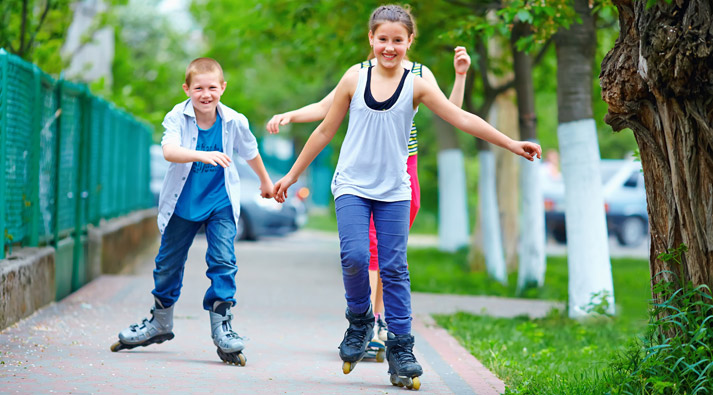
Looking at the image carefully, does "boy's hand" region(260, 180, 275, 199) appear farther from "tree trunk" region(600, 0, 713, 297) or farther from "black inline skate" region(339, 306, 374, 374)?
"tree trunk" region(600, 0, 713, 297)

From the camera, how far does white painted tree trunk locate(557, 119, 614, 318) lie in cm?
840

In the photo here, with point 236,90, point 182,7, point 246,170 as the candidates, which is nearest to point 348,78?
point 246,170

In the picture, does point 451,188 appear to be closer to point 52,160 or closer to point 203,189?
point 52,160

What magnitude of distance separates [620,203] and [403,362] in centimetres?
1867

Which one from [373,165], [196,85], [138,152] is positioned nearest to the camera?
[373,165]

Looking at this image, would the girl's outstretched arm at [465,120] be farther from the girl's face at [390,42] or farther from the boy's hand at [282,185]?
the boy's hand at [282,185]

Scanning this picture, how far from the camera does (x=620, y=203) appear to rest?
74.5ft

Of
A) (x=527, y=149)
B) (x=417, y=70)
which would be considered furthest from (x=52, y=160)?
(x=527, y=149)

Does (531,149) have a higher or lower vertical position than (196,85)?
lower

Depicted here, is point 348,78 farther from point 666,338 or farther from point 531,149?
point 666,338

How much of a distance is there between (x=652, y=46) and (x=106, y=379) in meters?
3.02

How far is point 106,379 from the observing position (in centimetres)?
495

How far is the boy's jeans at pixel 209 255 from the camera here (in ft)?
18.6

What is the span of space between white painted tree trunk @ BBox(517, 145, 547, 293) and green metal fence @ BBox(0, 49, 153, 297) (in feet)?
15.9
